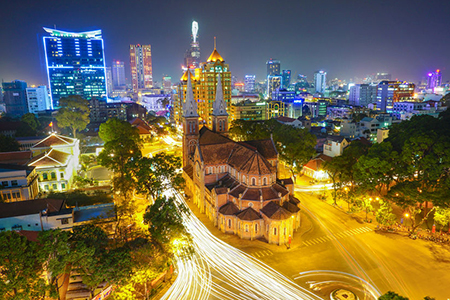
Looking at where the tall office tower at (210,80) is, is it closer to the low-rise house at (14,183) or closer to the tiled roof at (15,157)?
the tiled roof at (15,157)

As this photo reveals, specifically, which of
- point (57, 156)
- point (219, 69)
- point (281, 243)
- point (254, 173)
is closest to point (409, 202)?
point (281, 243)

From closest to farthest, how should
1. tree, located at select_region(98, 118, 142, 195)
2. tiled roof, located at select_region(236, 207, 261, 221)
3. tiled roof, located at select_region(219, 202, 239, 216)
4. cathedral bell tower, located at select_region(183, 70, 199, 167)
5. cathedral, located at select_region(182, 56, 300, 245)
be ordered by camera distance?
cathedral, located at select_region(182, 56, 300, 245), tiled roof, located at select_region(236, 207, 261, 221), tiled roof, located at select_region(219, 202, 239, 216), tree, located at select_region(98, 118, 142, 195), cathedral bell tower, located at select_region(183, 70, 199, 167)

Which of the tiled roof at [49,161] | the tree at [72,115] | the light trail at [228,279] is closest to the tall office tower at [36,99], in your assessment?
the tree at [72,115]

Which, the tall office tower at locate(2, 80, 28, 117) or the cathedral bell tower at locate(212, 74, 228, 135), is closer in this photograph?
the cathedral bell tower at locate(212, 74, 228, 135)

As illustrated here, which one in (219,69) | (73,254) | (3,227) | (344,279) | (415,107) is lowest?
(344,279)

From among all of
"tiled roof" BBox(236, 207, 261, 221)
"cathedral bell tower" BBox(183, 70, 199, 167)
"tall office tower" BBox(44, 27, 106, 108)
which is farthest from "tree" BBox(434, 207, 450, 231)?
"tall office tower" BBox(44, 27, 106, 108)

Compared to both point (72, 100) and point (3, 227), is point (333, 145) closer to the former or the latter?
point (3, 227)

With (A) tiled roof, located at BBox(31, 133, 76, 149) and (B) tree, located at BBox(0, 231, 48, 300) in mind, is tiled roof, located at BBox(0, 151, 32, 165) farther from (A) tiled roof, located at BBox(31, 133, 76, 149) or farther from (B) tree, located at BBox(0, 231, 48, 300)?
(B) tree, located at BBox(0, 231, 48, 300)
